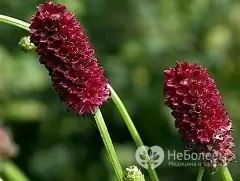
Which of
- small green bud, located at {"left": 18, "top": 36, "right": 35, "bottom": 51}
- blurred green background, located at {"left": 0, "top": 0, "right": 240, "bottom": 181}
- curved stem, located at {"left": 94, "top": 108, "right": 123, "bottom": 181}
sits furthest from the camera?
blurred green background, located at {"left": 0, "top": 0, "right": 240, "bottom": 181}

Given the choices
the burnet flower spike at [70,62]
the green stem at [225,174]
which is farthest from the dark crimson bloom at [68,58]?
the green stem at [225,174]

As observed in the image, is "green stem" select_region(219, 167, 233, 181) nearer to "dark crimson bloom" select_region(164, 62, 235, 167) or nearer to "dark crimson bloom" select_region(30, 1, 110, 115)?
"dark crimson bloom" select_region(164, 62, 235, 167)

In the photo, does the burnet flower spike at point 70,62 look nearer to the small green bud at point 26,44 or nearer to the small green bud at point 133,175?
the small green bud at point 133,175

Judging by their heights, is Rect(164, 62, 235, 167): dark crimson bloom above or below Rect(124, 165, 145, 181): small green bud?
above

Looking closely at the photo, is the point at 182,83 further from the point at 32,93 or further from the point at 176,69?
the point at 32,93

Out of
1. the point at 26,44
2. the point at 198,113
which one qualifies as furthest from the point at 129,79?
the point at 198,113

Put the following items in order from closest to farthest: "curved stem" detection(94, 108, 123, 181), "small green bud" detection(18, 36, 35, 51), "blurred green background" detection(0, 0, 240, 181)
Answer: "curved stem" detection(94, 108, 123, 181)
"small green bud" detection(18, 36, 35, 51)
"blurred green background" detection(0, 0, 240, 181)

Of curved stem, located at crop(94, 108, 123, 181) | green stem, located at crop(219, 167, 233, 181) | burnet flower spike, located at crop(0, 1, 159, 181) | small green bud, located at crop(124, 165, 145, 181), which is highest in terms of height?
burnet flower spike, located at crop(0, 1, 159, 181)
